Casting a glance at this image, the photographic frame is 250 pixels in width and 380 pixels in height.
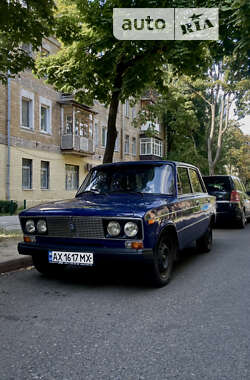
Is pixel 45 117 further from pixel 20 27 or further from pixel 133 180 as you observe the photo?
pixel 133 180

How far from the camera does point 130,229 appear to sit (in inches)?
183

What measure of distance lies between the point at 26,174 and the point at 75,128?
17.9 ft

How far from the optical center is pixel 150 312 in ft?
13.3

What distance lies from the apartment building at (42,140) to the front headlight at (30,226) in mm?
14389

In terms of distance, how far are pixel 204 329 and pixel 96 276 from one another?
2476 mm

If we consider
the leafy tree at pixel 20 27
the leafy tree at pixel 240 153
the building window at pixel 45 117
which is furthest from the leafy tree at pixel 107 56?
the leafy tree at pixel 240 153

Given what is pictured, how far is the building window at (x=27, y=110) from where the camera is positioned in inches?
827

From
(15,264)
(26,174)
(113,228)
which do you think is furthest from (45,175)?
(113,228)

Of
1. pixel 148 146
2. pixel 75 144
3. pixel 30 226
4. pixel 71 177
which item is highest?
pixel 148 146

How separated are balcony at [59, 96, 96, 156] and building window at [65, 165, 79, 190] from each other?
1256 millimetres

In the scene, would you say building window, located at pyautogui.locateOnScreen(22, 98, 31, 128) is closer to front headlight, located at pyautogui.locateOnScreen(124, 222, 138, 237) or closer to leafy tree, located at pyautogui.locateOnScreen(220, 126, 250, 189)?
front headlight, located at pyautogui.locateOnScreen(124, 222, 138, 237)

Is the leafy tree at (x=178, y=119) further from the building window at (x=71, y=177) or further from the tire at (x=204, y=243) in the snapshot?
the building window at (x=71, y=177)

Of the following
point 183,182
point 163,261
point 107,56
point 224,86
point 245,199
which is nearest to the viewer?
point 163,261

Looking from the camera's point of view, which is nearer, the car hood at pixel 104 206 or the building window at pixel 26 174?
the car hood at pixel 104 206
